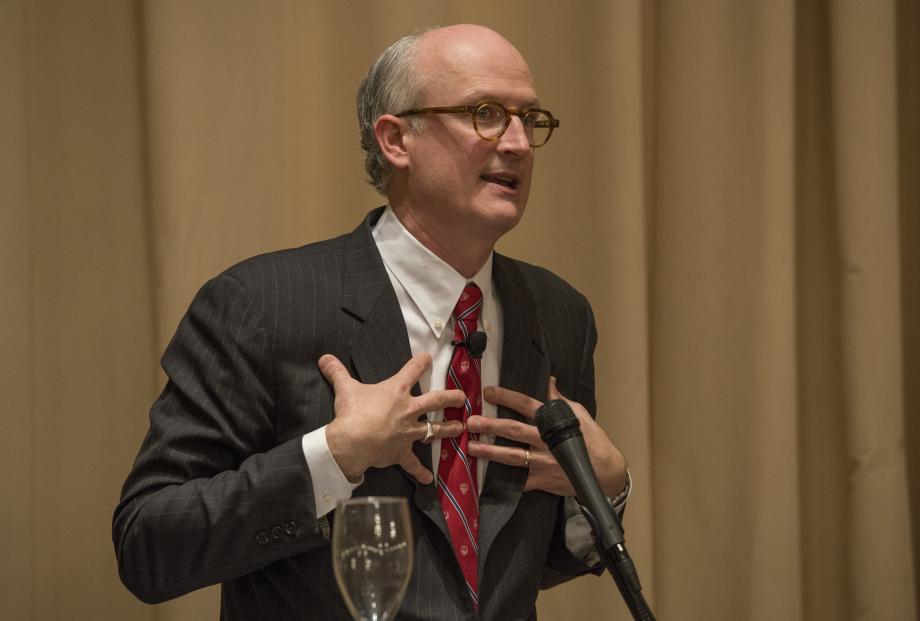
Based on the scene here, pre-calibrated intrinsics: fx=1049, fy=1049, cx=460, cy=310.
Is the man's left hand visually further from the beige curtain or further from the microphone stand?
the beige curtain

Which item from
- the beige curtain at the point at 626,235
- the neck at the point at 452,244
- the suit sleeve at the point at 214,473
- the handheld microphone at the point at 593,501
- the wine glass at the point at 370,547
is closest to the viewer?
the wine glass at the point at 370,547

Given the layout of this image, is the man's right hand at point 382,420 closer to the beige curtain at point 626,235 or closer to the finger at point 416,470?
the finger at point 416,470

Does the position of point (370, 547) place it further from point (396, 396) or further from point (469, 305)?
point (469, 305)

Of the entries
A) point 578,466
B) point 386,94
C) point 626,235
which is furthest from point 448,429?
point 626,235

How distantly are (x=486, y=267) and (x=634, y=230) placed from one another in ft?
3.49

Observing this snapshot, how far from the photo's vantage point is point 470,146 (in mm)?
1998

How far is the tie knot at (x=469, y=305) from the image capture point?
79.7 inches

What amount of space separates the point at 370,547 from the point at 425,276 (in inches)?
33.3

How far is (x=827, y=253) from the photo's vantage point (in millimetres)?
3377

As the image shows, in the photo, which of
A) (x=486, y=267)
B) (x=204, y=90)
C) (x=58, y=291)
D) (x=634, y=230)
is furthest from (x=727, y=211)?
(x=58, y=291)

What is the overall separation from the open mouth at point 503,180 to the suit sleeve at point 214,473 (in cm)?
51

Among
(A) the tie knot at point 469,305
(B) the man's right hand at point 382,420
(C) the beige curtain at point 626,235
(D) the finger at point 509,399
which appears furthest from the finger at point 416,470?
(C) the beige curtain at point 626,235

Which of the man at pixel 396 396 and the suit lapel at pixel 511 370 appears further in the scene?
the suit lapel at pixel 511 370

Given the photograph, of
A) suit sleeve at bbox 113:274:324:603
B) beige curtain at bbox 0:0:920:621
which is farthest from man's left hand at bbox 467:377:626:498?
beige curtain at bbox 0:0:920:621
